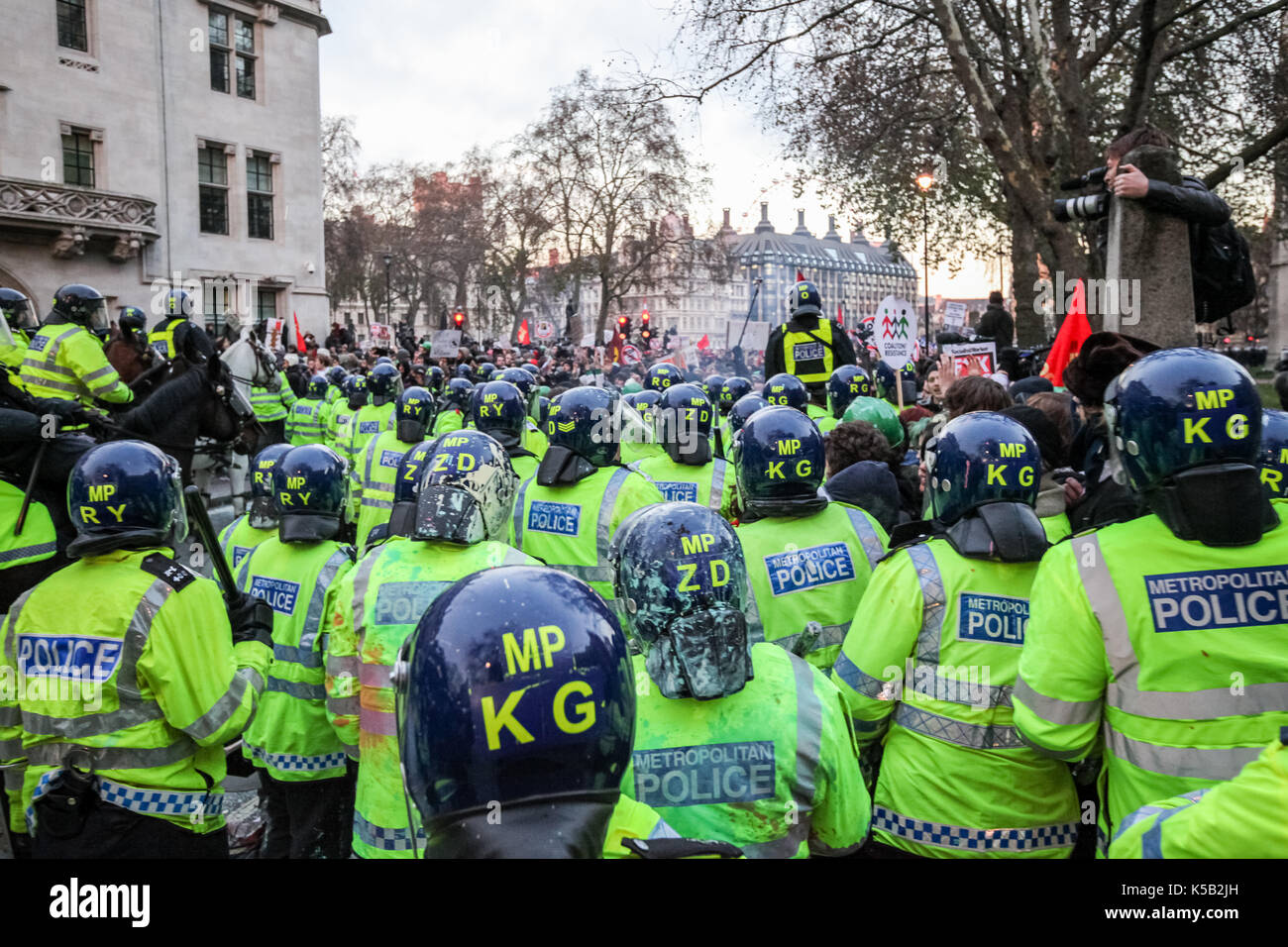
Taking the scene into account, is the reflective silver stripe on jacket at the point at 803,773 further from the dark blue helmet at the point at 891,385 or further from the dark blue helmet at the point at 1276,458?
the dark blue helmet at the point at 891,385

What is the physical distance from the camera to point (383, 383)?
1082 cm

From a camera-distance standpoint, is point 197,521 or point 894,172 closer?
point 197,521

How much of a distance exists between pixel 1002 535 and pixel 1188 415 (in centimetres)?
82

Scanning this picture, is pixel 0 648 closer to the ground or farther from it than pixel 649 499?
closer to the ground

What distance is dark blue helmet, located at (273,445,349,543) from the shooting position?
462 centimetres

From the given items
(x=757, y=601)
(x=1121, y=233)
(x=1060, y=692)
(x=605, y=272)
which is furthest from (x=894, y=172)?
(x=605, y=272)

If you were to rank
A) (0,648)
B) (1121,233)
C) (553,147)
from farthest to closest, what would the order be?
1. (553,147)
2. (1121,233)
3. (0,648)

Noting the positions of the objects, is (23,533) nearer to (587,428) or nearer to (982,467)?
(587,428)

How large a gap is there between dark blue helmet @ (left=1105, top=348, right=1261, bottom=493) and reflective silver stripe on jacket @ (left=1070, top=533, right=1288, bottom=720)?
25 cm

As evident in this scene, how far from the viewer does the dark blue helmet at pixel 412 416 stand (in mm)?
8453

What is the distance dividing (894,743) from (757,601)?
3.07 feet
